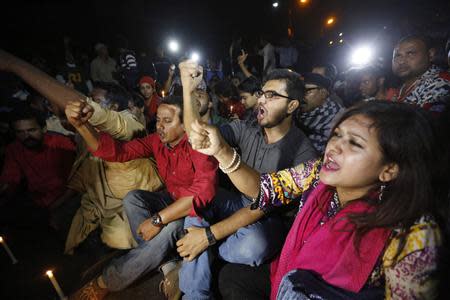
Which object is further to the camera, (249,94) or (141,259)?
(249,94)

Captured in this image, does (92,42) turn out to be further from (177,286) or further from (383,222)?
(383,222)

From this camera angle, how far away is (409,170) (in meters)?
1.42

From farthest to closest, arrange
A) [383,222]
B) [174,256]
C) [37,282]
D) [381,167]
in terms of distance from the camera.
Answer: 1. [37,282]
2. [174,256]
3. [381,167]
4. [383,222]

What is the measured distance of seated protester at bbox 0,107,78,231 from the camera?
348 centimetres

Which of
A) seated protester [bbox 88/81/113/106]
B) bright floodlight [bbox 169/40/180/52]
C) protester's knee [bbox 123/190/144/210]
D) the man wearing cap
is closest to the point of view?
protester's knee [bbox 123/190/144/210]

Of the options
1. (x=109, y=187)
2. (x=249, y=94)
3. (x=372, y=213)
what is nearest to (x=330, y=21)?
(x=249, y=94)

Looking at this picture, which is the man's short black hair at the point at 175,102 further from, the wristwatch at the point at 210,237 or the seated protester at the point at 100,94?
the seated protester at the point at 100,94

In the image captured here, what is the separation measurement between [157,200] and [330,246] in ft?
6.11

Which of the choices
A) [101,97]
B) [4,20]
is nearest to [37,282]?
[101,97]

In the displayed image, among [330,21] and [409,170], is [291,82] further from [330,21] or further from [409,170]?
[330,21]

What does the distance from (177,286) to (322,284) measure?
1.50 meters

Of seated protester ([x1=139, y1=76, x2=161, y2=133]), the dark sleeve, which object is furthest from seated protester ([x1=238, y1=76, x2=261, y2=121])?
seated protester ([x1=139, y1=76, x2=161, y2=133])

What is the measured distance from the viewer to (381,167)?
151 centimetres

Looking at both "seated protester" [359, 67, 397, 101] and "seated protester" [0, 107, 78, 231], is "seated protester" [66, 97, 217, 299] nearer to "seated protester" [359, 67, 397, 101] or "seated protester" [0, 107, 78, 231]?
"seated protester" [0, 107, 78, 231]
